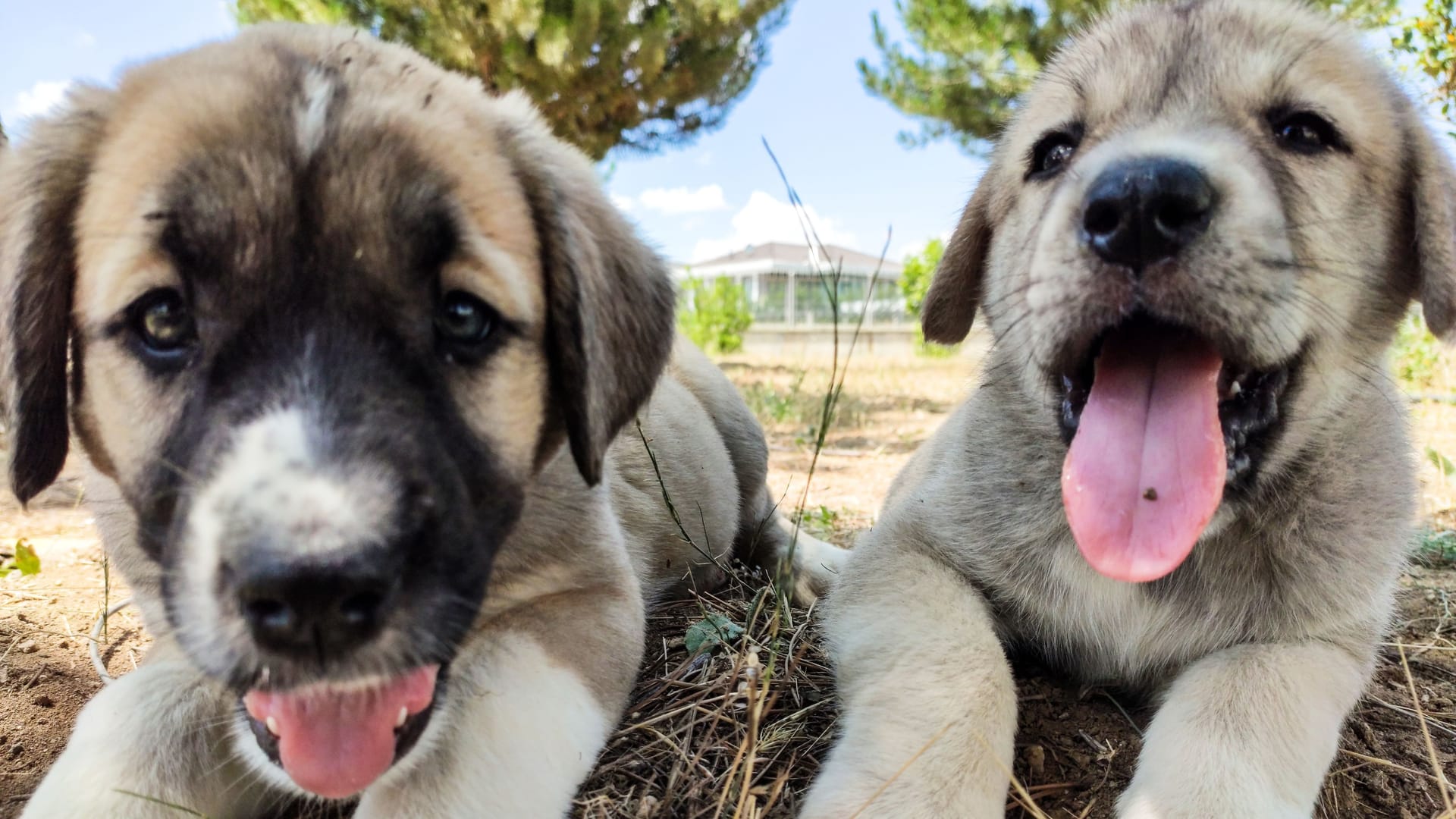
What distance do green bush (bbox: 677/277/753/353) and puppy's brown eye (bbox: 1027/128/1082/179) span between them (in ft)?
65.7

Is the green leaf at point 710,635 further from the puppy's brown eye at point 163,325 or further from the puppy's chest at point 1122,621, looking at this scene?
the puppy's brown eye at point 163,325

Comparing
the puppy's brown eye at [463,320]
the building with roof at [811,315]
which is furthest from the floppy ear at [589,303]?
A: the building with roof at [811,315]

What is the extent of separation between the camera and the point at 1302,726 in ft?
6.91

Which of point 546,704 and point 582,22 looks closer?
point 546,704

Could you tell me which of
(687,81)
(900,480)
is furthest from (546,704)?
(687,81)

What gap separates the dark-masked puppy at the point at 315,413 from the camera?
5.43 feet

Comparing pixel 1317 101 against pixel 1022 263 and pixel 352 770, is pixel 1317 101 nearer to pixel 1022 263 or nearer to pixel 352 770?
pixel 1022 263

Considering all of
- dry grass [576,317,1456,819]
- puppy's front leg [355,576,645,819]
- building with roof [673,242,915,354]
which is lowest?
building with roof [673,242,915,354]

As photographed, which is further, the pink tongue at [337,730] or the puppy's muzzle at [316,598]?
the pink tongue at [337,730]

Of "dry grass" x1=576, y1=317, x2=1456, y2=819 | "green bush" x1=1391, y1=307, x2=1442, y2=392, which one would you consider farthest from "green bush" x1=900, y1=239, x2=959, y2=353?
"dry grass" x1=576, y1=317, x2=1456, y2=819

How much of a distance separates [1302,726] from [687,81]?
14.4 m

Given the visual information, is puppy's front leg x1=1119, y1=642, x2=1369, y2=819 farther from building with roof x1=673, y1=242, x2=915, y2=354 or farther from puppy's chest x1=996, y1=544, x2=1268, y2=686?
building with roof x1=673, y1=242, x2=915, y2=354

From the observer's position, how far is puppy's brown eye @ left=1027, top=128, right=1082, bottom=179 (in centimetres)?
277

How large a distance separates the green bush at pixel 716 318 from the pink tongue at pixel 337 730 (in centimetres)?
Answer: 2099
